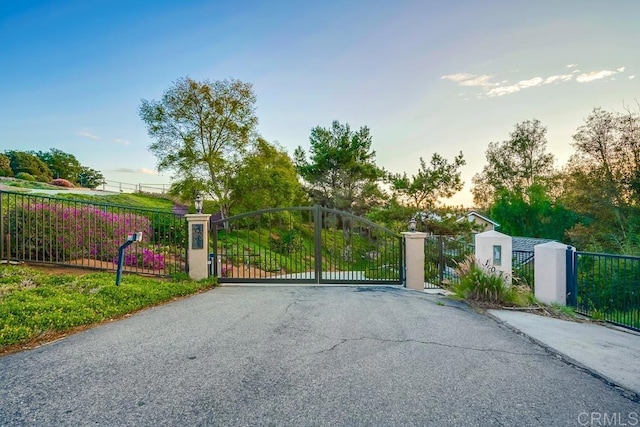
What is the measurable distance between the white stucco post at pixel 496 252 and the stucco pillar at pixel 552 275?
1.91 ft

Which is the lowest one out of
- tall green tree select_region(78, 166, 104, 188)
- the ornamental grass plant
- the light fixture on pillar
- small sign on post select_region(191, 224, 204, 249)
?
the ornamental grass plant

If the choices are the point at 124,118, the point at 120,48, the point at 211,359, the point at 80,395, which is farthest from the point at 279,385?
the point at 124,118

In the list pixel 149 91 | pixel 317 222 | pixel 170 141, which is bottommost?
pixel 317 222

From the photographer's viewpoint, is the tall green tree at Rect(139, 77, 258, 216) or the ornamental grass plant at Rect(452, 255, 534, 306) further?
the tall green tree at Rect(139, 77, 258, 216)

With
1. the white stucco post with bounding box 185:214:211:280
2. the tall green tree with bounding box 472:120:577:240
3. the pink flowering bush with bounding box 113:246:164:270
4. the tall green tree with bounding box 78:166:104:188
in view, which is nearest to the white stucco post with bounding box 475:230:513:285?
the white stucco post with bounding box 185:214:211:280

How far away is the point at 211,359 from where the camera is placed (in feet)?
10.3

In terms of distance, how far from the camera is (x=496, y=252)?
23.8 feet

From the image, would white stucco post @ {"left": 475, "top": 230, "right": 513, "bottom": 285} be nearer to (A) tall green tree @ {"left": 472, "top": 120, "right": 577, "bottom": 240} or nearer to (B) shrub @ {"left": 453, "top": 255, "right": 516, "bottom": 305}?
(B) shrub @ {"left": 453, "top": 255, "right": 516, "bottom": 305}

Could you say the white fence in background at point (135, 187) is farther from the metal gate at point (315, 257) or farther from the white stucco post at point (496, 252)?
the white stucco post at point (496, 252)

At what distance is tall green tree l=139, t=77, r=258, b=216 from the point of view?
56.2ft

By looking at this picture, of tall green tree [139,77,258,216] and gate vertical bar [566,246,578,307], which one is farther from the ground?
tall green tree [139,77,258,216]

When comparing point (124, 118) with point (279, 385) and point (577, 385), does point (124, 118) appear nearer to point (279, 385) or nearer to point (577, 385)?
point (279, 385)

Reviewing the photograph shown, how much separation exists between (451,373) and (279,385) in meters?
1.61

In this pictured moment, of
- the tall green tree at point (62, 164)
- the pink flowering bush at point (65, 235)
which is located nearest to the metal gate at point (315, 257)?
the pink flowering bush at point (65, 235)
